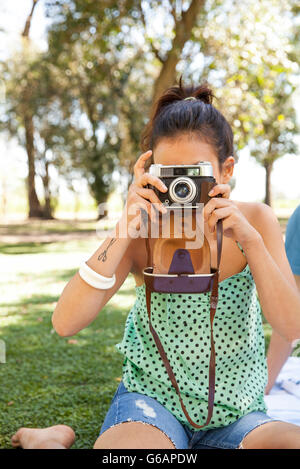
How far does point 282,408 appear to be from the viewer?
7.38 ft

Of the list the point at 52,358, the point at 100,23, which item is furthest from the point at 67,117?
the point at 52,358

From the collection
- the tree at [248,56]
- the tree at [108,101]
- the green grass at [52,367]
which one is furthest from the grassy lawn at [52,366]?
the tree at [108,101]

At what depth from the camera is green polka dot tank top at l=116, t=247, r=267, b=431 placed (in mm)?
1576

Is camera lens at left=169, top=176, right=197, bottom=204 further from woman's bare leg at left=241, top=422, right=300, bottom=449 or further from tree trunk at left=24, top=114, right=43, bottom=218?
tree trunk at left=24, top=114, right=43, bottom=218

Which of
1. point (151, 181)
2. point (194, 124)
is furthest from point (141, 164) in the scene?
point (194, 124)

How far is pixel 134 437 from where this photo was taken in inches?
54.6

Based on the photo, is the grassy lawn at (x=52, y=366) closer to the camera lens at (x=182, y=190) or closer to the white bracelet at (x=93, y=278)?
the white bracelet at (x=93, y=278)

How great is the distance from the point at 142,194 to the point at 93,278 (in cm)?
31

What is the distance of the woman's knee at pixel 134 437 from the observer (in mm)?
1372

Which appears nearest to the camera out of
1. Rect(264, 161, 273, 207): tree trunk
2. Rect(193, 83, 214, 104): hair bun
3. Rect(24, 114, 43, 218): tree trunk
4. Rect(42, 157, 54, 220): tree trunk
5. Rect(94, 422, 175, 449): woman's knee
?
Rect(94, 422, 175, 449): woman's knee

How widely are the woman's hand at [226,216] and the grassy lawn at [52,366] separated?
4.03 ft

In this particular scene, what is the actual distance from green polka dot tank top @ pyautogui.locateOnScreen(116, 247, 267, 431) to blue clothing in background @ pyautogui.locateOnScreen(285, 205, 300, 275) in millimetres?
730

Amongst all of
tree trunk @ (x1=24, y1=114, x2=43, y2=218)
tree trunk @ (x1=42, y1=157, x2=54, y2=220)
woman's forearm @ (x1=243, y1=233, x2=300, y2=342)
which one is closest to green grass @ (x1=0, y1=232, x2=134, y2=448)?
woman's forearm @ (x1=243, y1=233, x2=300, y2=342)
